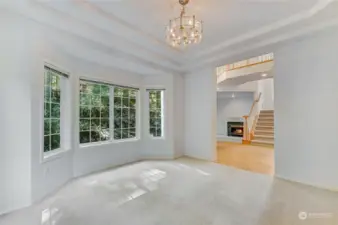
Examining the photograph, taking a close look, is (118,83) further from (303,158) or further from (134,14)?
(303,158)

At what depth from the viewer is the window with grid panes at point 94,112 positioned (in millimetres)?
4984

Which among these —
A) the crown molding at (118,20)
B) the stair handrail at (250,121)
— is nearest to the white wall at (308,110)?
the crown molding at (118,20)

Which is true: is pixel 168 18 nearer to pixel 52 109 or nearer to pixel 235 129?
pixel 52 109

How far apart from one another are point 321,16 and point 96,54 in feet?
12.6

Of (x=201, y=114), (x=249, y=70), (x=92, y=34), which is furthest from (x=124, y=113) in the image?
(x=249, y=70)

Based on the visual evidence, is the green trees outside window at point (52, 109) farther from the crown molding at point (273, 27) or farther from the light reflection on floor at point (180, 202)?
the crown molding at point (273, 27)

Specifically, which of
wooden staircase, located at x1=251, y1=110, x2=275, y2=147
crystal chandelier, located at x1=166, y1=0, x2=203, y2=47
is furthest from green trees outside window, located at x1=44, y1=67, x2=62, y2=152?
wooden staircase, located at x1=251, y1=110, x2=275, y2=147

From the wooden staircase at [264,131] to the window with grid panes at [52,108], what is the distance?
24.7 feet

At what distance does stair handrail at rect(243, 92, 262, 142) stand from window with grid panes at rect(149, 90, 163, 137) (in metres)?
4.89

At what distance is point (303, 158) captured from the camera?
3.97 m

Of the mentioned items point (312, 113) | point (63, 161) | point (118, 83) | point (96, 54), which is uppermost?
point (96, 54)

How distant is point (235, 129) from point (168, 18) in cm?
958

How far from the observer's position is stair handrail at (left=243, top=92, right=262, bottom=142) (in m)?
9.83

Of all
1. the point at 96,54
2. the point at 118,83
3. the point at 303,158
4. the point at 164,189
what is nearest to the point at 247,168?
the point at 303,158
